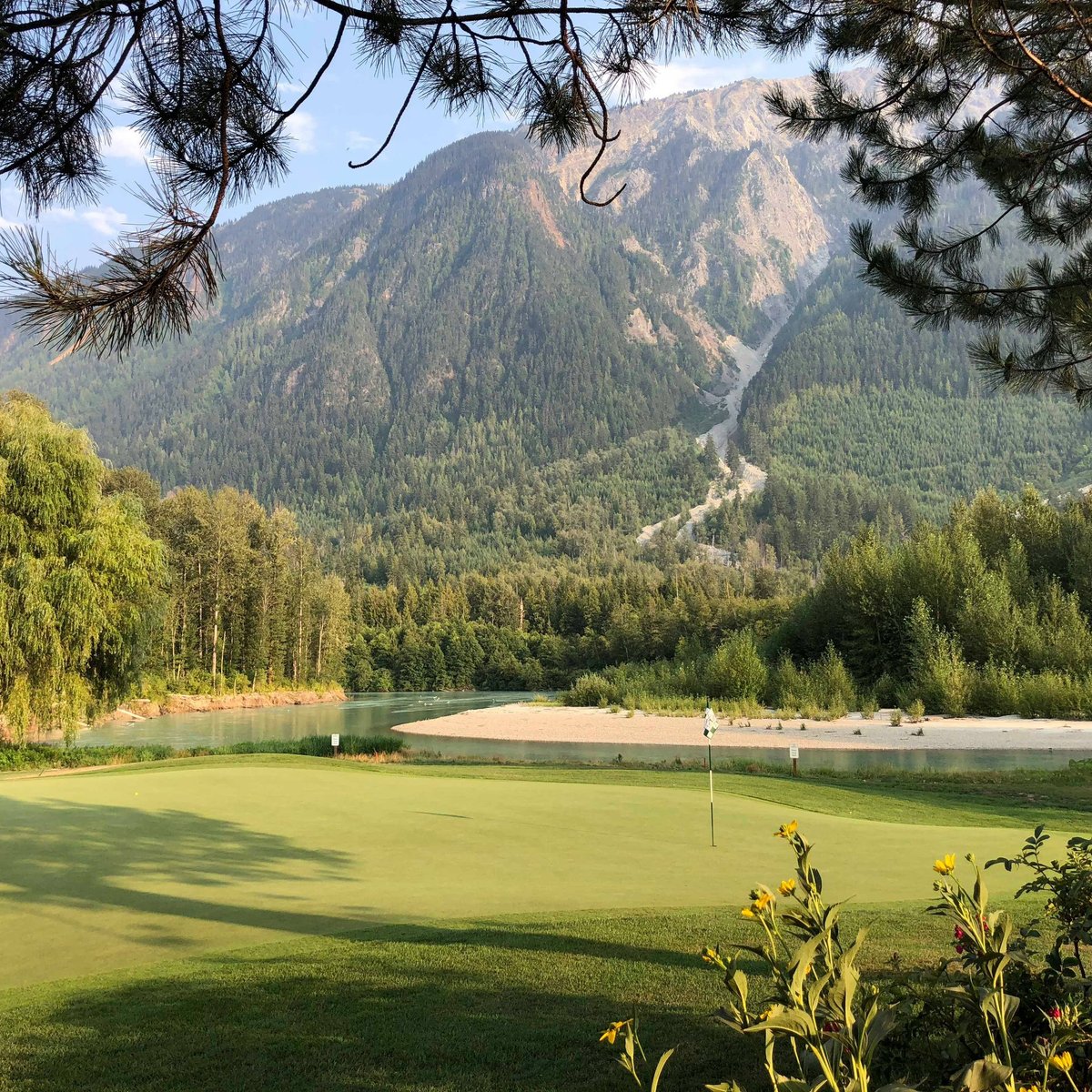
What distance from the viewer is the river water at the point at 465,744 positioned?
2441 centimetres

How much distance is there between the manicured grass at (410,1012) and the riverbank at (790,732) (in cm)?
2448

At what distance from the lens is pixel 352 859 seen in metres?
7.64

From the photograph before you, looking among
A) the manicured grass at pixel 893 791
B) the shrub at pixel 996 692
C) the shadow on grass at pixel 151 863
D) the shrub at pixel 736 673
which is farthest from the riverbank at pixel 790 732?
the shadow on grass at pixel 151 863

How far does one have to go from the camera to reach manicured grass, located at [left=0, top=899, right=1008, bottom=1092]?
135 inches

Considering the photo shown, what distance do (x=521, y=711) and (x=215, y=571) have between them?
1900 centimetres

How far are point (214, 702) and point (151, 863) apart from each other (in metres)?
40.9

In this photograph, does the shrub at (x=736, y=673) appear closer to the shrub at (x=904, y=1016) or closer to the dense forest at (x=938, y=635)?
the dense forest at (x=938, y=635)

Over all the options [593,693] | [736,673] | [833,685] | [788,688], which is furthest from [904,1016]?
[593,693]

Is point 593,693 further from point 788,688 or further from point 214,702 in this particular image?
point 214,702

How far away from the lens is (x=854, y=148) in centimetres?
632

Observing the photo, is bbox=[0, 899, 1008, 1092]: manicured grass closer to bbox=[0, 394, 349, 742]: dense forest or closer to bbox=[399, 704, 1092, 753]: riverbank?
bbox=[0, 394, 349, 742]: dense forest

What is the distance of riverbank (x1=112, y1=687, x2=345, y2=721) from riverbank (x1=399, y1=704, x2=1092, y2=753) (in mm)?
12256

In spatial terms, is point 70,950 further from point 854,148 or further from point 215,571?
point 215,571

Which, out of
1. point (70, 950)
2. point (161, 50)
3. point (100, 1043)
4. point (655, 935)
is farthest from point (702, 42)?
point (70, 950)
